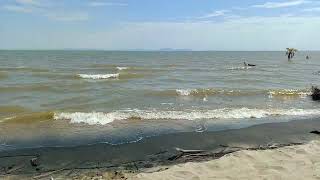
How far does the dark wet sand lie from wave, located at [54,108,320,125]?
3117 mm

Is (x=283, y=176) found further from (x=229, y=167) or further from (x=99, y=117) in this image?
(x=99, y=117)

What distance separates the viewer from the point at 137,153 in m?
10.6

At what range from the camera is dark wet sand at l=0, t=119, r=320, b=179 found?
29.8ft

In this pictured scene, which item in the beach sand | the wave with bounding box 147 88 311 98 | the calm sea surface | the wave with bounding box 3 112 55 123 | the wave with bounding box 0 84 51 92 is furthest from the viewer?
the wave with bounding box 0 84 51 92

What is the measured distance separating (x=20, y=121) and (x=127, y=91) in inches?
411

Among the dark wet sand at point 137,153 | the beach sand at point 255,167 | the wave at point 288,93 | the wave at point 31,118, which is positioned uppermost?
the beach sand at point 255,167

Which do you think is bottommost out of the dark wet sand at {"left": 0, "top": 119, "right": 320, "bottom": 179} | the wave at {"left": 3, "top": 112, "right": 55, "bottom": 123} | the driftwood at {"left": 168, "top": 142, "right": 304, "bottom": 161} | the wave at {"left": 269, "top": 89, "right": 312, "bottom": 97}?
the wave at {"left": 269, "top": 89, "right": 312, "bottom": 97}

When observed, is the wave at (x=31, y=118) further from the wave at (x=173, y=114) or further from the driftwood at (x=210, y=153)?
the driftwood at (x=210, y=153)

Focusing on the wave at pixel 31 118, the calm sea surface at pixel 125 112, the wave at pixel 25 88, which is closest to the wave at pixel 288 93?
the calm sea surface at pixel 125 112

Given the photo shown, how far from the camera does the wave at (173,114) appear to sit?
625 inches

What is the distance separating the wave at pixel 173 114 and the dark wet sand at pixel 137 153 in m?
3.12

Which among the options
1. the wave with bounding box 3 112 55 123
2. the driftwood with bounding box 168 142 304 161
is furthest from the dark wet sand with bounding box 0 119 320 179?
the wave with bounding box 3 112 55 123

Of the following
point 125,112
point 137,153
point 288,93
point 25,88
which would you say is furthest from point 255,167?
point 25,88

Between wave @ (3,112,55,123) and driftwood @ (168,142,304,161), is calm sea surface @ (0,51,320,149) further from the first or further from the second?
driftwood @ (168,142,304,161)
